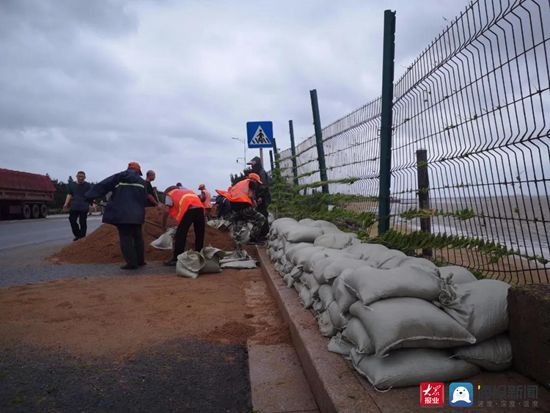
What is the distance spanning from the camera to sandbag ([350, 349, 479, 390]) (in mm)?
1912

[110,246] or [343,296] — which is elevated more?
[110,246]

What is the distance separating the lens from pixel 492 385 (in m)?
1.90

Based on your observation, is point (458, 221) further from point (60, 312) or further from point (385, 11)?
point (60, 312)

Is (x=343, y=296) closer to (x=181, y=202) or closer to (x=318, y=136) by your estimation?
(x=318, y=136)

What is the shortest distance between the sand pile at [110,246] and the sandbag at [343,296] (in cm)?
603

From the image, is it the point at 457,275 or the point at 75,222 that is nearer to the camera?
the point at 457,275

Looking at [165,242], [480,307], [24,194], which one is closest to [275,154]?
[165,242]

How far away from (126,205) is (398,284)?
17.7ft

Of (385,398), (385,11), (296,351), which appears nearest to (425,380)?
(385,398)

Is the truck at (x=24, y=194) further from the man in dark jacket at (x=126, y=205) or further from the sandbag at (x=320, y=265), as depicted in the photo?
the sandbag at (x=320, y=265)

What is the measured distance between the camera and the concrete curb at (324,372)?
185cm

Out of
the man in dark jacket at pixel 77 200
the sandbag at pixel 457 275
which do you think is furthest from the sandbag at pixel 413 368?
the man in dark jacket at pixel 77 200

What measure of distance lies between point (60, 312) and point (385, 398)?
10.8ft

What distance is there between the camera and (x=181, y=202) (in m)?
6.91
